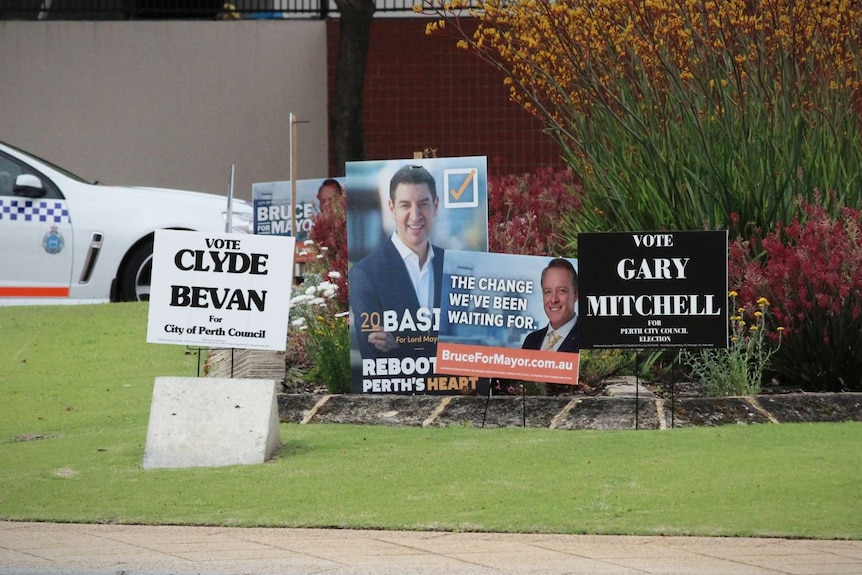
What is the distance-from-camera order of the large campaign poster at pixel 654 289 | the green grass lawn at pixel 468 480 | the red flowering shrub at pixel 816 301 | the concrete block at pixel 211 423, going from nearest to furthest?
the green grass lawn at pixel 468 480 < the concrete block at pixel 211 423 < the large campaign poster at pixel 654 289 < the red flowering shrub at pixel 816 301

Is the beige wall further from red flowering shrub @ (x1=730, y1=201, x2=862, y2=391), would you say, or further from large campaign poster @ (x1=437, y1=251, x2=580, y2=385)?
red flowering shrub @ (x1=730, y1=201, x2=862, y2=391)

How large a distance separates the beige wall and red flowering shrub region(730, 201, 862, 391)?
13.5 metres

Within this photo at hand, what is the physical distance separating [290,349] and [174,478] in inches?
140

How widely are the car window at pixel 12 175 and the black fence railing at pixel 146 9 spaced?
8.36 m

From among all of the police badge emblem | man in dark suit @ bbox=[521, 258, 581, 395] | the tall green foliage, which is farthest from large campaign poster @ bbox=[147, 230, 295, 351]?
the police badge emblem

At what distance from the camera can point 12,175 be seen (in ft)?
51.2

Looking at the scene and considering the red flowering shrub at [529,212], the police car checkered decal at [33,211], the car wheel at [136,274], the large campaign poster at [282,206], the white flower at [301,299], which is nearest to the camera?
the white flower at [301,299]

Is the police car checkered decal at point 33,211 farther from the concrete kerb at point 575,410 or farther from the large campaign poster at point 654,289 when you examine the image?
the large campaign poster at point 654,289

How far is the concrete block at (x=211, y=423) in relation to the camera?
904 cm

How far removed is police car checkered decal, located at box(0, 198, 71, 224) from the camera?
1539 centimetres

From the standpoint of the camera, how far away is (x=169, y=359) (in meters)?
12.8

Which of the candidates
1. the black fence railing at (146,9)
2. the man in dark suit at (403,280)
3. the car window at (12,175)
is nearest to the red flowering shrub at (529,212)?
the man in dark suit at (403,280)

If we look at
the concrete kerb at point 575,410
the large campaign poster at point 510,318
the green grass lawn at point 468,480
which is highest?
the large campaign poster at point 510,318

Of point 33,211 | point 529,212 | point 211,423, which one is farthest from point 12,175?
point 211,423
